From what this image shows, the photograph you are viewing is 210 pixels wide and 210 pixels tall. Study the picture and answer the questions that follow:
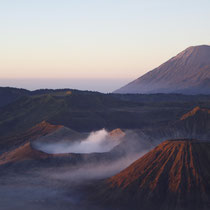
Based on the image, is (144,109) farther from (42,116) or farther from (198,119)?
(198,119)

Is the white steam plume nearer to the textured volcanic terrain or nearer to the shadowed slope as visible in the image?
the shadowed slope

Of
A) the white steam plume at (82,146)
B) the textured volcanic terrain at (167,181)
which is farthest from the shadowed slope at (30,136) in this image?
the textured volcanic terrain at (167,181)

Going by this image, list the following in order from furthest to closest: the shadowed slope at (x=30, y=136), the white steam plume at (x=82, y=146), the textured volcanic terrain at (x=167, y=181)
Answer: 1. the shadowed slope at (x=30, y=136)
2. the white steam plume at (x=82, y=146)
3. the textured volcanic terrain at (x=167, y=181)

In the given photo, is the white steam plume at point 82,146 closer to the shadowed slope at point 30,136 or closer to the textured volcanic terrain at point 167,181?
→ the shadowed slope at point 30,136

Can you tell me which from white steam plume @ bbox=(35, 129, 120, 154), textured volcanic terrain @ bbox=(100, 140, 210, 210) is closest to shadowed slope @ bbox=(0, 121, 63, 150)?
white steam plume @ bbox=(35, 129, 120, 154)

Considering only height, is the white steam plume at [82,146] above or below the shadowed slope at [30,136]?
below

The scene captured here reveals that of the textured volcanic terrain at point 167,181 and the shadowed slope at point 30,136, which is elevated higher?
the shadowed slope at point 30,136

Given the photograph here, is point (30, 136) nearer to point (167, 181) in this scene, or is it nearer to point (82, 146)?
point (82, 146)

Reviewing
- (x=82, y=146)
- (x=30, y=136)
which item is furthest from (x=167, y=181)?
(x=30, y=136)

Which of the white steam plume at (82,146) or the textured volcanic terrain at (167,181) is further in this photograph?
the white steam plume at (82,146)

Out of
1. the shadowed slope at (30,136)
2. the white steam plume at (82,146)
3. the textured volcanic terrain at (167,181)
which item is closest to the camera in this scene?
the textured volcanic terrain at (167,181)
